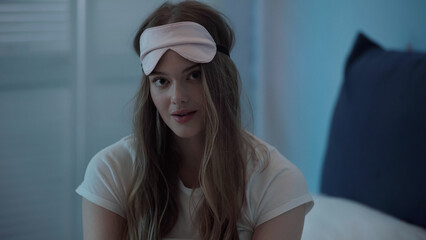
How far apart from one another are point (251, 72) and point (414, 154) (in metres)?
1.06

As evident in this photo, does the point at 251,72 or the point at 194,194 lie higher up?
the point at 251,72

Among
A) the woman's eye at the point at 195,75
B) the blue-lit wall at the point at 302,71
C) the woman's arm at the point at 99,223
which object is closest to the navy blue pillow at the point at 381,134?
the blue-lit wall at the point at 302,71

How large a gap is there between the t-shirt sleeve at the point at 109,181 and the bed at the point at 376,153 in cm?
60

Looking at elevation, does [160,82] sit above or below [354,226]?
above

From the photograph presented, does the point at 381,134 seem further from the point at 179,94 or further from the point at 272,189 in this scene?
the point at 179,94

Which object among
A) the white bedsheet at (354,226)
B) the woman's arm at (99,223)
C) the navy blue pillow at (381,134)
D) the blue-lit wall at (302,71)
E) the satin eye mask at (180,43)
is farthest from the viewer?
the blue-lit wall at (302,71)

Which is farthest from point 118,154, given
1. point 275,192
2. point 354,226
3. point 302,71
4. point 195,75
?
point 302,71

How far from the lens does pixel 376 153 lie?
1927 millimetres

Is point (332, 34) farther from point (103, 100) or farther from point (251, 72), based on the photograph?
point (103, 100)

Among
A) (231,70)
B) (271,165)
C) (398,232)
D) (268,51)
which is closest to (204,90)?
(231,70)

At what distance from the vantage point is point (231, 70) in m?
1.36

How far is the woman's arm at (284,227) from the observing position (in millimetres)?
1351

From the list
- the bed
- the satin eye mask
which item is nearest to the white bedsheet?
the bed

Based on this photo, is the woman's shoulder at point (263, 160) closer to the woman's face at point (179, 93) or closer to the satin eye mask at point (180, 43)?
the woman's face at point (179, 93)
